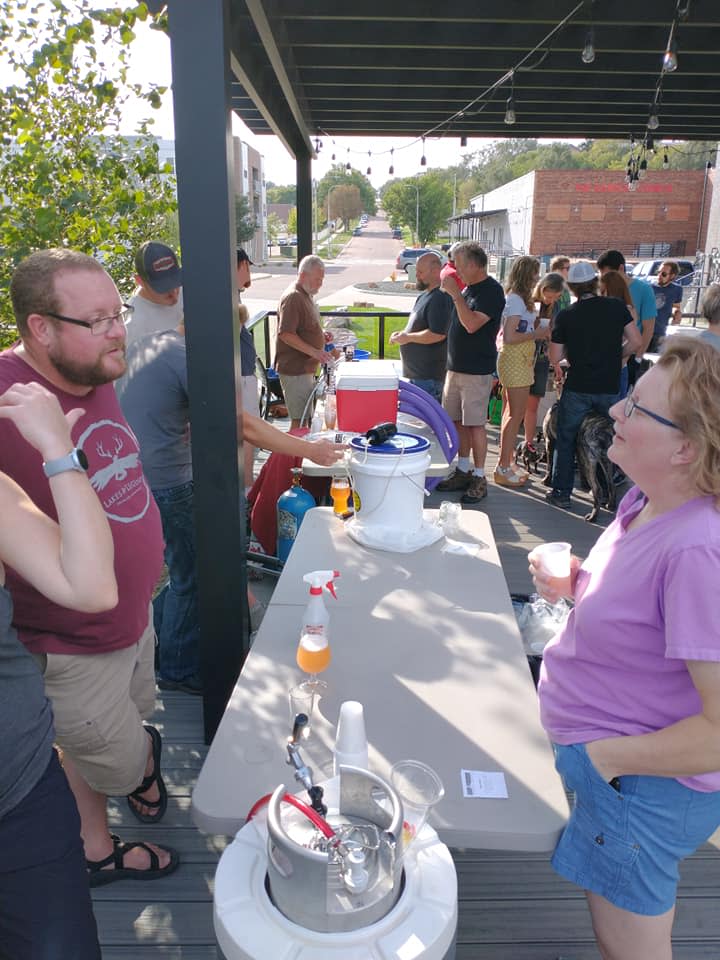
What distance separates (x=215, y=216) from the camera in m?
2.13

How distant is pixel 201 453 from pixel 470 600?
0.98 m

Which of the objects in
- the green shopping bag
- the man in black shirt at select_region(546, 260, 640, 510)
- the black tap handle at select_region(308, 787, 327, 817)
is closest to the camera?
the black tap handle at select_region(308, 787, 327, 817)

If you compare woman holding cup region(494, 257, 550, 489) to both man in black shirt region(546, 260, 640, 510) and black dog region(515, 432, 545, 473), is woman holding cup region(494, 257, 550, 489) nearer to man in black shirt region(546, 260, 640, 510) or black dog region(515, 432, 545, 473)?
man in black shirt region(546, 260, 640, 510)

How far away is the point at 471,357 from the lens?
5062mm

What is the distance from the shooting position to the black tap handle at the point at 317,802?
1.08 m

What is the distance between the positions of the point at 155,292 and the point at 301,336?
2588 millimetres

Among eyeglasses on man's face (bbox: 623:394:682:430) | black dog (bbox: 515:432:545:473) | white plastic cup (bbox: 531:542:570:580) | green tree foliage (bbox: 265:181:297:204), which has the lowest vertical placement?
black dog (bbox: 515:432:545:473)

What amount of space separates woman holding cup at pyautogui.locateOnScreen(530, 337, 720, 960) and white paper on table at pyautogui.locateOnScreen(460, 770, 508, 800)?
127 millimetres

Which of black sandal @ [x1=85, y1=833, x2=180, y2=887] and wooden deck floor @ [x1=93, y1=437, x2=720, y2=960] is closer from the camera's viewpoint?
wooden deck floor @ [x1=93, y1=437, x2=720, y2=960]

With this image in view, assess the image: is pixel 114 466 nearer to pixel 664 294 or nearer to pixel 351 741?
pixel 351 741

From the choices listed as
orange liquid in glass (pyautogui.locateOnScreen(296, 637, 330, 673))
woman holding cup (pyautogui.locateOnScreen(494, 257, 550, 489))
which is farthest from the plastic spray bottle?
woman holding cup (pyautogui.locateOnScreen(494, 257, 550, 489))

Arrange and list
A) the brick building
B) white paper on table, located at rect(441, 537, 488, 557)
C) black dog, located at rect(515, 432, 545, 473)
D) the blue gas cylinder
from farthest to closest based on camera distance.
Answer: the brick building, black dog, located at rect(515, 432, 545, 473), the blue gas cylinder, white paper on table, located at rect(441, 537, 488, 557)

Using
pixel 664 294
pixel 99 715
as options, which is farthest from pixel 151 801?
pixel 664 294

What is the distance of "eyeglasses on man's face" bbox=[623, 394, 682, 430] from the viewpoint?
1254mm
